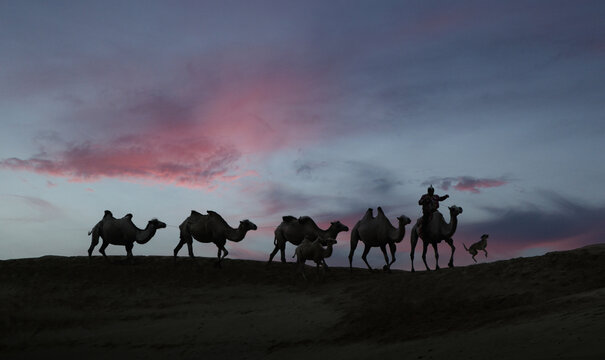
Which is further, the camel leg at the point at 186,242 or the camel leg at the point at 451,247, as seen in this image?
the camel leg at the point at 186,242

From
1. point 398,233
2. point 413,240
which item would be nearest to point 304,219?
point 398,233

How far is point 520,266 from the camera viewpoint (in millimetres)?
16953

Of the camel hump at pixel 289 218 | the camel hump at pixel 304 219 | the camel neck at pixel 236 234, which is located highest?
the camel hump at pixel 289 218

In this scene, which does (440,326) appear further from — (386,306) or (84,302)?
(84,302)

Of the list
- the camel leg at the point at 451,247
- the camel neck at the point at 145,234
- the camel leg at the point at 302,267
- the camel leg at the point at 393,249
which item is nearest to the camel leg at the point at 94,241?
the camel neck at the point at 145,234

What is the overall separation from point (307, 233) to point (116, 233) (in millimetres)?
8064

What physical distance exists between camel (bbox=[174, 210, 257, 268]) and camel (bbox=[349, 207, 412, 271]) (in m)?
4.55

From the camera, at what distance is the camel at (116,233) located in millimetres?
25031

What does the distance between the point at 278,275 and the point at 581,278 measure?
1098cm

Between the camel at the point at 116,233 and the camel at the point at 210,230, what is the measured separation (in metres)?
2.16

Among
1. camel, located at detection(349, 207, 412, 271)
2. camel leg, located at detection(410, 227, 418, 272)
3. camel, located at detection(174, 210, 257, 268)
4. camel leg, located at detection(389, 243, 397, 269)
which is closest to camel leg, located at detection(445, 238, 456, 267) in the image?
camel leg, located at detection(410, 227, 418, 272)

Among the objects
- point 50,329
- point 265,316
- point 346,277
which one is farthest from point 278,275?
point 50,329

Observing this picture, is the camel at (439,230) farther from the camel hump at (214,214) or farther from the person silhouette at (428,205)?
the camel hump at (214,214)

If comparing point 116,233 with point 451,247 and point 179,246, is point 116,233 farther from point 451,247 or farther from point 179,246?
point 451,247
